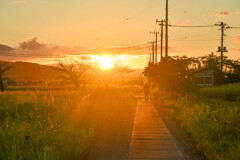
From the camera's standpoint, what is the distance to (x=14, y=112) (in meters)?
10.6

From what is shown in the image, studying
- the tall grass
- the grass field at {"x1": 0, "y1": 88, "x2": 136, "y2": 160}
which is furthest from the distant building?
the tall grass

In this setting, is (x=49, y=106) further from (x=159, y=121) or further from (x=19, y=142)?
(x=159, y=121)

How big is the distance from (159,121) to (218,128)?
15.1 feet

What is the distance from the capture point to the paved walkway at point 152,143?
7598mm

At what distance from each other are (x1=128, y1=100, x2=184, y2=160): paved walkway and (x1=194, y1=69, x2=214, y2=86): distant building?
117 ft

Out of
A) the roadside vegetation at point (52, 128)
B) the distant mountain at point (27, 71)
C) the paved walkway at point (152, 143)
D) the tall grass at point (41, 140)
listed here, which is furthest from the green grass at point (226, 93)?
the distant mountain at point (27, 71)

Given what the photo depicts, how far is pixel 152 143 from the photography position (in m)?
8.88

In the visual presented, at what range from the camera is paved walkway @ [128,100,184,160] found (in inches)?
299

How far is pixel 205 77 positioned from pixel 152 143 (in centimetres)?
4014

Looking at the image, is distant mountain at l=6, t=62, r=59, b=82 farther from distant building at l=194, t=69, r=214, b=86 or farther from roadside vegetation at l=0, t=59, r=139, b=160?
roadside vegetation at l=0, t=59, r=139, b=160

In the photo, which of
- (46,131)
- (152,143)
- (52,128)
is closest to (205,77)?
(152,143)

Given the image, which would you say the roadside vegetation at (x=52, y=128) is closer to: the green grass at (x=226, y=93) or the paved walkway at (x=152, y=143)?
the paved walkway at (x=152, y=143)

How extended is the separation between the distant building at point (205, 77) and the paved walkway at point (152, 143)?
35712mm

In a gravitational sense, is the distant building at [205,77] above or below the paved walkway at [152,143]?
above
